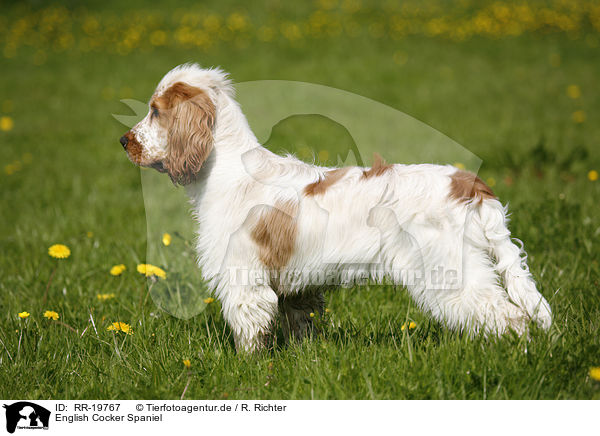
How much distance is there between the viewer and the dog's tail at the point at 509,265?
270 centimetres

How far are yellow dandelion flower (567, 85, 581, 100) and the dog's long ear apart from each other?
762cm

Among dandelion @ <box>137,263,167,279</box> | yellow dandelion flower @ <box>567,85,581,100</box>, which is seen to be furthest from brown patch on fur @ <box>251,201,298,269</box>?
yellow dandelion flower @ <box>567,85,581,100</box>

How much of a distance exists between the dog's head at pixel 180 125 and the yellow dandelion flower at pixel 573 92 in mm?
7492

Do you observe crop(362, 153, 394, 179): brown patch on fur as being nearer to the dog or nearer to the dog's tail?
the dog

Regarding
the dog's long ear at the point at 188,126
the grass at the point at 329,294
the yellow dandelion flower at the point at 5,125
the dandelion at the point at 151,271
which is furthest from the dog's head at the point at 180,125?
the yellow dandelion flower at the point at 5,125

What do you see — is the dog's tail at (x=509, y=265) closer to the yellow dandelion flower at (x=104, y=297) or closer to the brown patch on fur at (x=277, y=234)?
the brown patch on fur at (x=277, y=234)

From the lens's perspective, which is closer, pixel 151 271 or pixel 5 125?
pixel 151 271

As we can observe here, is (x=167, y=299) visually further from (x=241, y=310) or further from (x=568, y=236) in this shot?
(x=568, y=236)

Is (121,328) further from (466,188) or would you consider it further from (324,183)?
(466,188)

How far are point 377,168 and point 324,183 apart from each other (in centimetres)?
27

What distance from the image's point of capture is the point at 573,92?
9055mm

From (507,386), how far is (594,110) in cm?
735
